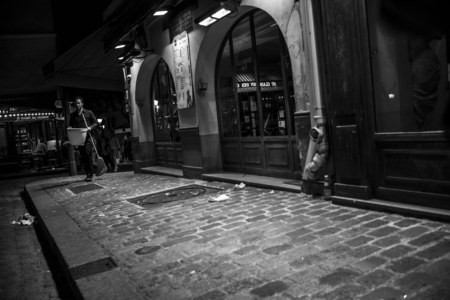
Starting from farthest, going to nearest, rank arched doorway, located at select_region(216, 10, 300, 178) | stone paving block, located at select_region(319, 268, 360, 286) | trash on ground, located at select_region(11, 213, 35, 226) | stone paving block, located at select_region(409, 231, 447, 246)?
arched doorway, located at select_region(216, 10, 300, 178) < trash on ground, located at select_region(11, 213, 35, 226) < stone paving block, located at select_region(409, 231, 447, 246) < stone paving block, located at select_region(319, 268, 360, 286)

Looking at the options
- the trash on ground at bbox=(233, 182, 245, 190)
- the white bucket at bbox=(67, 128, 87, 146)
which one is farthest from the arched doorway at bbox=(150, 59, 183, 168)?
the trash on ground at bbox=(233, 182, 245, 190)

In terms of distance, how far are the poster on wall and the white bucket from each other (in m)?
2.97

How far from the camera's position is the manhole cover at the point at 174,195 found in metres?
7.80

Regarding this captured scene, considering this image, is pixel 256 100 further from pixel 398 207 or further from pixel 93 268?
pixel 93 268

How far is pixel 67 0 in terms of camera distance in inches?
808

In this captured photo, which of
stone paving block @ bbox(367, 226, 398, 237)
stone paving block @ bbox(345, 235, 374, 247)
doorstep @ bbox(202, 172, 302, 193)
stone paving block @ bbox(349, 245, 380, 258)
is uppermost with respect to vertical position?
doorstep @ bbox(202, 172, 302, 193)

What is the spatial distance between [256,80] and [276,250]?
5067 mm

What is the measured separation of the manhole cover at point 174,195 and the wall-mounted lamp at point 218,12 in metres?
3.63

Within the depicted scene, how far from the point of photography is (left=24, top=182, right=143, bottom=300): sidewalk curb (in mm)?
3467

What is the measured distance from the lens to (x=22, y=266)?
5.26 metres

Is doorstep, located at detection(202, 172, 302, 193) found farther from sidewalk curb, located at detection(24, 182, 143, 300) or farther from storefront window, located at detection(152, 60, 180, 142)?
sidewalk curb, located at detection(24, 182, 143, 300)

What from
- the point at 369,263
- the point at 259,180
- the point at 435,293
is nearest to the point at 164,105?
the point at 259,180

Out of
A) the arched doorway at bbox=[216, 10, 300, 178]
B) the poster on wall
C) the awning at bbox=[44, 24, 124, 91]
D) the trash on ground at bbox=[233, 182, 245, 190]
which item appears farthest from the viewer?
the awning at bbox=[44, 24, 124, 91]

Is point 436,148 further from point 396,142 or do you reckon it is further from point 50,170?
point 50,170
